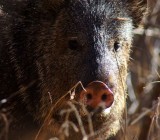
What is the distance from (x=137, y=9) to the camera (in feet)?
16.1

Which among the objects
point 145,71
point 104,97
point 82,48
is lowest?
point 145,71

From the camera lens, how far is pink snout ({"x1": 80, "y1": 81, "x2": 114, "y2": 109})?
373 centimetres

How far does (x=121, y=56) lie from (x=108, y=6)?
0.38 metres

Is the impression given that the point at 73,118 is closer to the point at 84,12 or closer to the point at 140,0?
the point at 84,12

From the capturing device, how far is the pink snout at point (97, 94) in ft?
12.2

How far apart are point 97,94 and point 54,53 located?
31.5 inches

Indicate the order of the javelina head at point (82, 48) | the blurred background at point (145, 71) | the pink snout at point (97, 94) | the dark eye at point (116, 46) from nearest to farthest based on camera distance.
Answer: the pink snout at point (97, 94) < the javelina head at point (82, 48) < the dark eye at point (116, 46) < the blurred background at point (145, 71)

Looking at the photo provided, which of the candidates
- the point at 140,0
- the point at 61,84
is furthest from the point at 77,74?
the point at 140,0

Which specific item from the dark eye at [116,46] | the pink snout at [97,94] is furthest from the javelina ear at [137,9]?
the pink snout at [97,94]

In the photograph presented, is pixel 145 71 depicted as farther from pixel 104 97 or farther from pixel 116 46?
pixel 104 97

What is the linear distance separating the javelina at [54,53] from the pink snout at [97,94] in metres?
0.34

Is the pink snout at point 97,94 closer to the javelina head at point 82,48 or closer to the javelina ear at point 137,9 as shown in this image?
the javelina head at point 82,48

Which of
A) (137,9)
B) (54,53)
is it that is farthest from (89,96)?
(137,9)

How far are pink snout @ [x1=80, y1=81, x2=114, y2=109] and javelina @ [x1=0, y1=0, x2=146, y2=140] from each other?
34 cm
